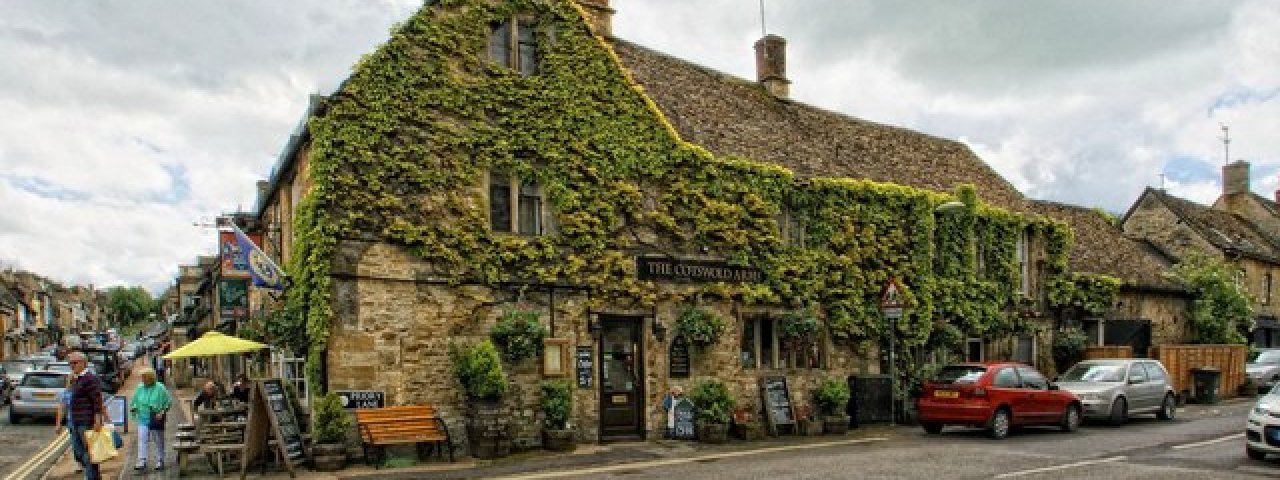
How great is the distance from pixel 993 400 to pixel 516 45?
11.3 metres

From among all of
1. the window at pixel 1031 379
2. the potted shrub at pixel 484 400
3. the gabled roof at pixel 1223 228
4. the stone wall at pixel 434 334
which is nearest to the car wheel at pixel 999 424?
the window at pixel 1031 379

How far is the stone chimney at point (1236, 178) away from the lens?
1772 inches

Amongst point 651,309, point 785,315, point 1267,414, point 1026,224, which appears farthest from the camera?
point 1026,224

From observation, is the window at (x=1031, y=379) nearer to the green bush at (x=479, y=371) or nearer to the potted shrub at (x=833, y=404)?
the potted shrub at (x=833, y=404)

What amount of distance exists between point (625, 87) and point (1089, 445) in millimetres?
10897

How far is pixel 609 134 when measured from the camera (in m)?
17.3

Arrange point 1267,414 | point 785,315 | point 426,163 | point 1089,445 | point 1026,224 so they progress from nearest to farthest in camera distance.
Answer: point 1267,414, point 426,163, point 1089,445, point 785,315, point 1026,224

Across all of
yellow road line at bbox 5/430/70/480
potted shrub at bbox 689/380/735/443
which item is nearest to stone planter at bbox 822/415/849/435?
potted shrub at bbox 689/380/735/443

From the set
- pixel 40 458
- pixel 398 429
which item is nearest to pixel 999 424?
pixel 398 429

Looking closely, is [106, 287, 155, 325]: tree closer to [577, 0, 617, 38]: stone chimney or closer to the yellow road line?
the yellow road line

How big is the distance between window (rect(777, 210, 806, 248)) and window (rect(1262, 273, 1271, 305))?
30.4 metres

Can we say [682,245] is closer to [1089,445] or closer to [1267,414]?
[1089,445]

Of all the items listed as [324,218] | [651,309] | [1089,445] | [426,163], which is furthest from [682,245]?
[1089,445]

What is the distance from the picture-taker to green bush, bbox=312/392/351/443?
13.4 meters
